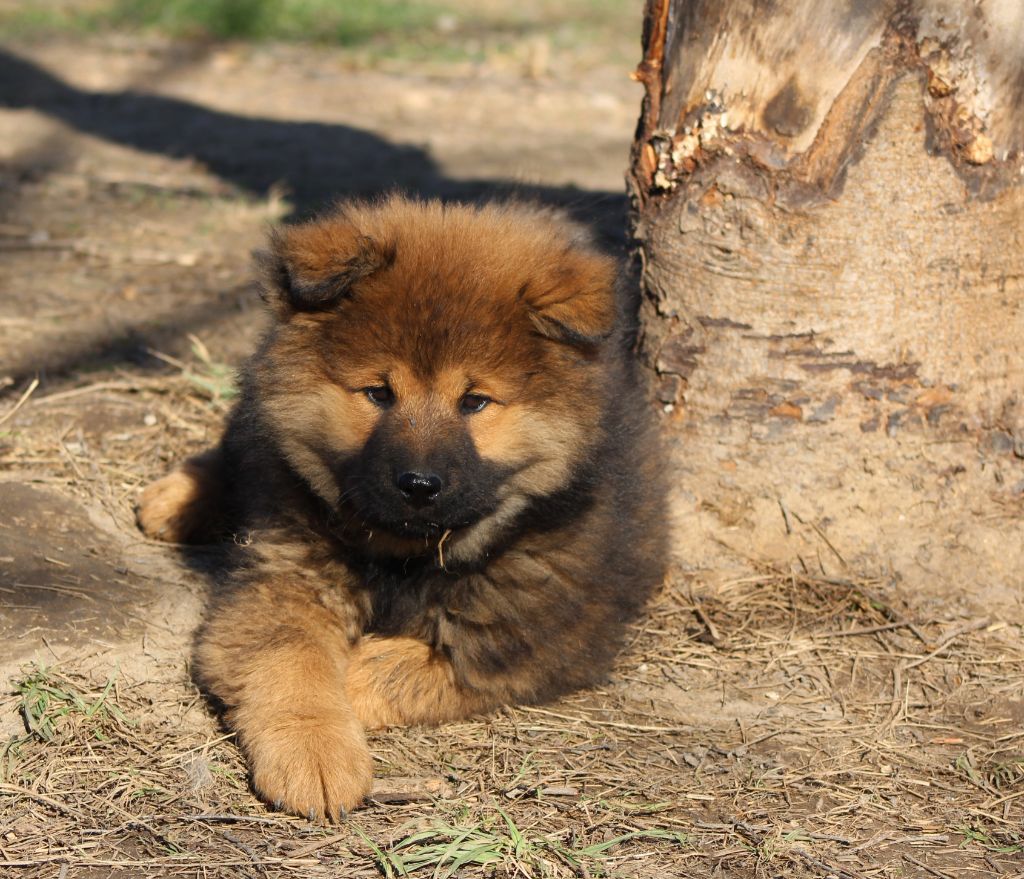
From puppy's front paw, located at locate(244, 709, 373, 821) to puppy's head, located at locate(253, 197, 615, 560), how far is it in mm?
518

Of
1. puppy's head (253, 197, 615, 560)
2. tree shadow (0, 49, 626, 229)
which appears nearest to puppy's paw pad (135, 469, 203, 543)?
puppy's head (253, 197, 615, 560)

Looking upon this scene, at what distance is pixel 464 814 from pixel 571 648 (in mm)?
637

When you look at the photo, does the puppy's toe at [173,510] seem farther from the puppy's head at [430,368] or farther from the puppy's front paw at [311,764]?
the puppy's front paw at [311,764]

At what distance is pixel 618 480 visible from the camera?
11.1 feet

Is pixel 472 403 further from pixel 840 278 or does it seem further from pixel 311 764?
pixel 840 278

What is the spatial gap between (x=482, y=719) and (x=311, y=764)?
23.3 inches

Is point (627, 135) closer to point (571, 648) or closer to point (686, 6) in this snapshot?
point (686, 6)

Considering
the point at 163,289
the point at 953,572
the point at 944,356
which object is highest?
the point at 944,356

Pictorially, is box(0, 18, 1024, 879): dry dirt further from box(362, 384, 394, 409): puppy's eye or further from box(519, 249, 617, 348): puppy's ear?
box(519, 249, 617, 348): puppy's ear

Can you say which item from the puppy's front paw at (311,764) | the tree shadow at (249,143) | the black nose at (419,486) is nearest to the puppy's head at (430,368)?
the black nose at (419,486)

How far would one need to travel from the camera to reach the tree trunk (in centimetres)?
338

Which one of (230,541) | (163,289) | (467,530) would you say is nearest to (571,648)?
(467,530)

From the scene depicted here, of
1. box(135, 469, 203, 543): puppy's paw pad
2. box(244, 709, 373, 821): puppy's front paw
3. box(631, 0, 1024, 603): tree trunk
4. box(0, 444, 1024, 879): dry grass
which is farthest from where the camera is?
box(135, 469, 203, 543): puppy's paw pad

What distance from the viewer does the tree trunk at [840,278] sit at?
3.38 m
